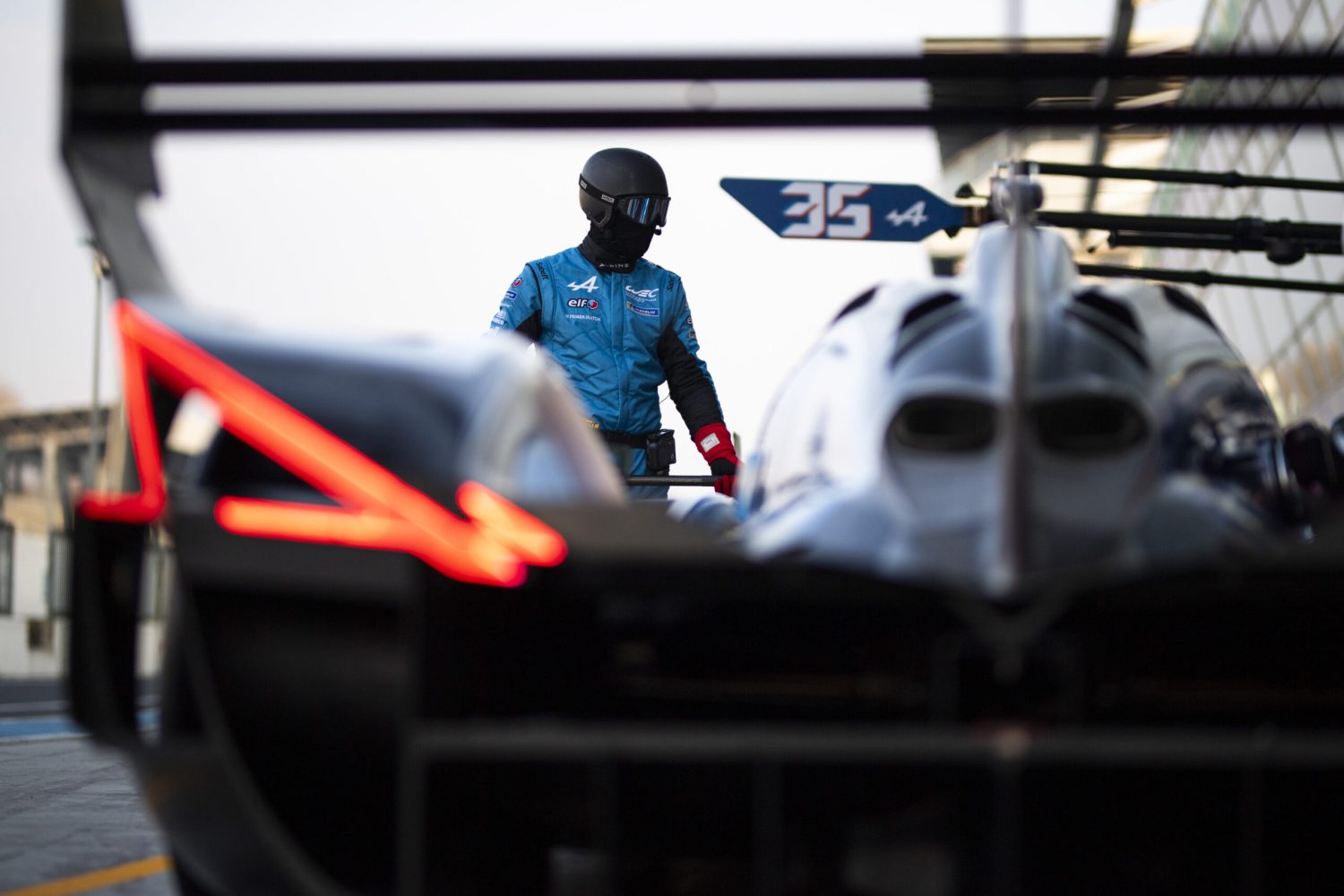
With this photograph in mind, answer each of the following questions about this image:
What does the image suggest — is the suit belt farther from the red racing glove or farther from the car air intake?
the car air intake

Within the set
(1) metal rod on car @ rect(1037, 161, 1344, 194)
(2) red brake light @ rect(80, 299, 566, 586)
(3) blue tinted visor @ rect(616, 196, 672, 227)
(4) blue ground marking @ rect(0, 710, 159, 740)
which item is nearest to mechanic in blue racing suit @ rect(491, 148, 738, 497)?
(3) blue tinted visor @ rect(616, 196, 672, 227)

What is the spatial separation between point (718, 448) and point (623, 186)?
0.96m

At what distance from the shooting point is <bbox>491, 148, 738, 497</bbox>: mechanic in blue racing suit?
5.19 meters

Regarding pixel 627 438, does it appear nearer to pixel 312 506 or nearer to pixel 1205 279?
pixel 1205 279

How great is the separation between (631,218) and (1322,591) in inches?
139

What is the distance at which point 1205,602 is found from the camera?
6.40 feet

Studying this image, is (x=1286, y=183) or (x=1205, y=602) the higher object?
(x=1286, y=183)

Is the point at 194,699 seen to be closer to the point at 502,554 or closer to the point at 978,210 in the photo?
the point at 502,554

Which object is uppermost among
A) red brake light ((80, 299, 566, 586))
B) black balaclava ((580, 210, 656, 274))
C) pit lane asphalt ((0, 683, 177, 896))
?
black balaclava ((580, 210, 656, 274))

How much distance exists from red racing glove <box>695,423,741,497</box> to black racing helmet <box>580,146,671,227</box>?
762mm

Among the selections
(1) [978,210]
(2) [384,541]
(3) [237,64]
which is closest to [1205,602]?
(2) [384,541]

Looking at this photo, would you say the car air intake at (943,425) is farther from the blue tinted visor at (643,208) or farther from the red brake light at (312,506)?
the blue tinted visor at (643,208)

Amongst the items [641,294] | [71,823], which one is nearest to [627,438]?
[641,294]

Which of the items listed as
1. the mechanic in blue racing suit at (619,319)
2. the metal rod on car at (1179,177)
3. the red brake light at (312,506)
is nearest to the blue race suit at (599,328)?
the mechanic in blue racing suit at (619,319)
